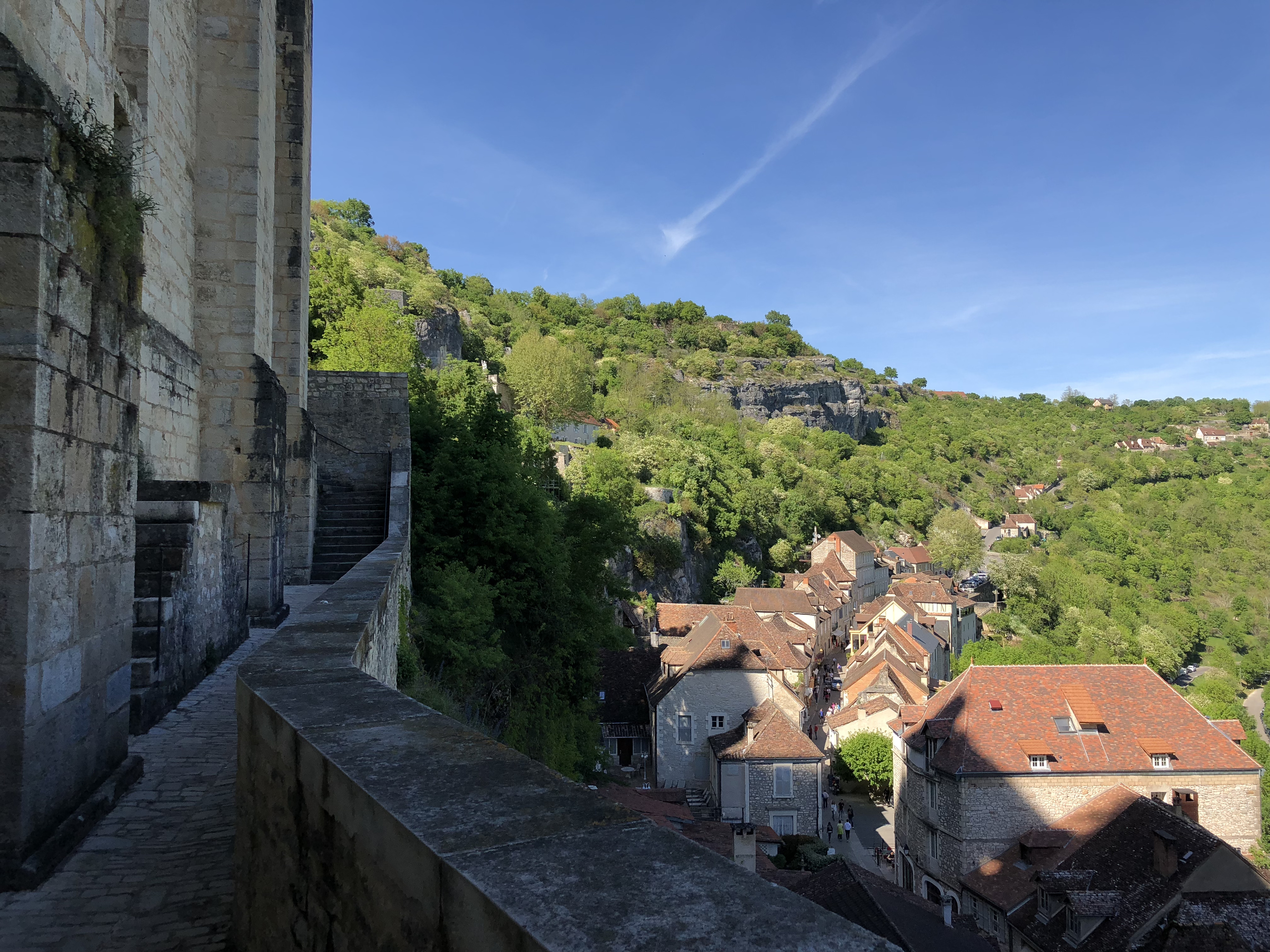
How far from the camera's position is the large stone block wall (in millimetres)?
3373

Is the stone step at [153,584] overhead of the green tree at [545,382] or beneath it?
beneath

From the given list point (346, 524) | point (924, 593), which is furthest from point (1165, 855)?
point (924, 593)

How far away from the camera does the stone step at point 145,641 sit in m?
5.66

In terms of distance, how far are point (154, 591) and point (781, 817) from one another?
85.3ft

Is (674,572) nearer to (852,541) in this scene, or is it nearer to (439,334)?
(439,334)

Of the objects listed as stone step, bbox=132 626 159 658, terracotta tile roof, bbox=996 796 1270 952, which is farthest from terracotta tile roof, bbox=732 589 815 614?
stone step, bbox=132 626 159 658

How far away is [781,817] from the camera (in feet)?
90.9

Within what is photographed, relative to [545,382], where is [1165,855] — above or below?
below

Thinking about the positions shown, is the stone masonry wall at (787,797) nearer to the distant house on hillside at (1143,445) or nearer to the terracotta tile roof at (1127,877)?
the terracotta tile roof at (1127,877)

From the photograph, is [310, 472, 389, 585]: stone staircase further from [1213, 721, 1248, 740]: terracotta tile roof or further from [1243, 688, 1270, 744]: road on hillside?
[1243, 688, 1270, 744]: road on hillside

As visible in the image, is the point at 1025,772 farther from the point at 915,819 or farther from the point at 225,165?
the point at 225,165

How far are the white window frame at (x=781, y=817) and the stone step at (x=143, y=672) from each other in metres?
25.7

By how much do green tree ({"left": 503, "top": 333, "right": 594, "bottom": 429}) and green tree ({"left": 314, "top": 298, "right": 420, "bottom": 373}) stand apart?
32835 mm

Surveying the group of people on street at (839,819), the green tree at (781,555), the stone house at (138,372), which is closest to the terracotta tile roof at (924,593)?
the green tree at (781,555)
